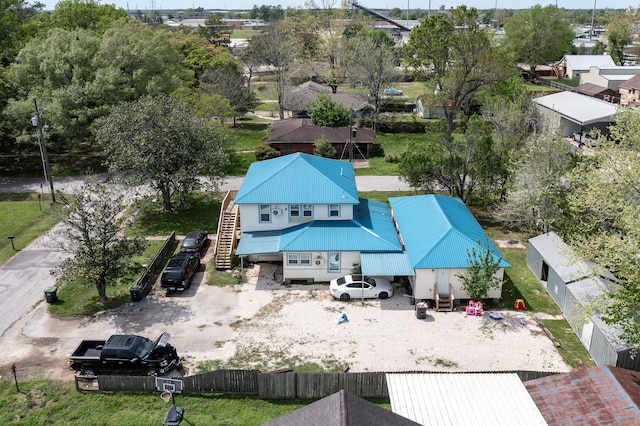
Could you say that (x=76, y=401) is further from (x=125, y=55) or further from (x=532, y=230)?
(x=125, y=55)

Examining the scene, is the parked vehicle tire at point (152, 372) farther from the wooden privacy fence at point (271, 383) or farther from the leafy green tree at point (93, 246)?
the leafy green tree at point (93, 246)

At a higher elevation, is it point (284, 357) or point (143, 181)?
point (143, 181)

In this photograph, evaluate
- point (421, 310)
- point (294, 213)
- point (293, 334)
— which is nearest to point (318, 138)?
point (294, 213)

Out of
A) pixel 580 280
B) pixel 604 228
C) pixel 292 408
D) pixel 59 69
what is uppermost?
pixel 59 69

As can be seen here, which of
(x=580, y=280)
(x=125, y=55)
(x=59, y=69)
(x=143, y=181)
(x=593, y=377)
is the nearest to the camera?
(x=593, y=377)

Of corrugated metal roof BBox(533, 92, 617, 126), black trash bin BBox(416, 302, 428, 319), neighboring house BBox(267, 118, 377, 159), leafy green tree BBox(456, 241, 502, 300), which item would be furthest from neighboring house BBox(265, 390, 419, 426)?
corrugated metal roof BBox(533, 92, 617, 126)

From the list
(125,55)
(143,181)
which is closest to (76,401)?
(143,181)

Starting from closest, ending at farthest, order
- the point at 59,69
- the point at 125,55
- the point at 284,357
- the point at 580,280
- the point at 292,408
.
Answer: the point at 292,408, the point at 284,357, the point at 580,280, the point at 59,69, the point at 125,55
